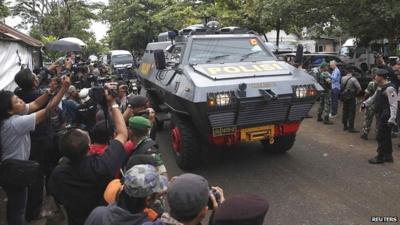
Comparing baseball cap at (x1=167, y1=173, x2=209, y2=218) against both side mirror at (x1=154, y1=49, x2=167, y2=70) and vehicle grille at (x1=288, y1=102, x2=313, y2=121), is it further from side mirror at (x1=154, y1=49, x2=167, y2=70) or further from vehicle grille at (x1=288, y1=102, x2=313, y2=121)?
side mirror at (x1=154, y1=49, x2=167, y2=70)

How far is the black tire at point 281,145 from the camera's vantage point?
21.3 feet

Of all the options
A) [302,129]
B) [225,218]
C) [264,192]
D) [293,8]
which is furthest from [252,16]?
[225,218]

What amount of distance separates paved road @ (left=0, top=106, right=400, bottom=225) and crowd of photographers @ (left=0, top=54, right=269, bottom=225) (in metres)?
1.48

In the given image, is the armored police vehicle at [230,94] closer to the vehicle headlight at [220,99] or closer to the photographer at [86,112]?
the vehicle headlight at [220,99]

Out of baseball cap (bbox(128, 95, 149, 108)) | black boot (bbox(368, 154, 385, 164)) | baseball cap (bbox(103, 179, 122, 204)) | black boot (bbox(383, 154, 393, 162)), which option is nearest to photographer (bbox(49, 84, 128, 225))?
baseball cap (bbox(103, 179, 122, 204))

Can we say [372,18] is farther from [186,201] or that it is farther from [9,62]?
[186,201]

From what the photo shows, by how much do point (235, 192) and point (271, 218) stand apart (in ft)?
2.75

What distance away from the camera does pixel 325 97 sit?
31.7 ft

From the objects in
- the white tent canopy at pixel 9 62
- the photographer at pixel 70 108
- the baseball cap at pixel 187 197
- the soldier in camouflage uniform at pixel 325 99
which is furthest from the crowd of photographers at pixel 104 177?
the soldier in camouflage uniform at pixel 325 99

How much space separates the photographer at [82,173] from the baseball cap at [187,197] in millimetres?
859

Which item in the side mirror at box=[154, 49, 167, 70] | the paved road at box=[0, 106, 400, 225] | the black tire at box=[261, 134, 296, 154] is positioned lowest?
the paved road at box=[0, 106, 400, 225]

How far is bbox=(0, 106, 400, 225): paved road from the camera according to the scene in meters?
4.48

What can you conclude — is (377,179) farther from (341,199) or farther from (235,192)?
(235,192)

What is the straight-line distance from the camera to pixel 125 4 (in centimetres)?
3188
